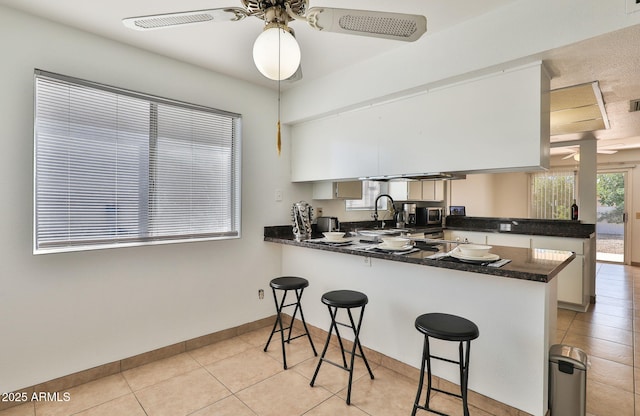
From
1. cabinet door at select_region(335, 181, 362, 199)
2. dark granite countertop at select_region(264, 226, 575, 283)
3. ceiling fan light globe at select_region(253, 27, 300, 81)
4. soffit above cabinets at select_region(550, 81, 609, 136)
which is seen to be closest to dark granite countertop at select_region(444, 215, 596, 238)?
soffit above cabinets at select_region(550, 81, 609, 136)

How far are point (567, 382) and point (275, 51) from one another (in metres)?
2.31

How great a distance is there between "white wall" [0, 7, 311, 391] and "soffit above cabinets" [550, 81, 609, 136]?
267 centimetres

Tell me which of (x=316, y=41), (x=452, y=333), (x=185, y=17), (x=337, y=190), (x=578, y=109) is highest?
(x=316, y=41)

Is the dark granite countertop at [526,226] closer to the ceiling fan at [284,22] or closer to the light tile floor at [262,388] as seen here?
the light tile floor at [262,388]

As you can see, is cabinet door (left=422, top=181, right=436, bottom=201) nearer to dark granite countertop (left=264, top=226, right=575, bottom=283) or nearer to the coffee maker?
the coffee maker

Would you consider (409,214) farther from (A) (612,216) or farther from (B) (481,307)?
(A) (612,216)

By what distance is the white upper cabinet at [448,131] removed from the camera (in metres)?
1.97

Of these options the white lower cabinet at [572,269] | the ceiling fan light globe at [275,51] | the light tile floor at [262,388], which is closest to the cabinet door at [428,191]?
the white lower cabinet at [572,269]

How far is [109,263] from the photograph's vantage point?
237 centimetres

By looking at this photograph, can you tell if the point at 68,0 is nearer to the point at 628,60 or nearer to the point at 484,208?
the point at 628,60

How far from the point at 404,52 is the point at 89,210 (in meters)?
2.59

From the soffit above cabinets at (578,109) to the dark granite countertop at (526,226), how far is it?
1198 mm

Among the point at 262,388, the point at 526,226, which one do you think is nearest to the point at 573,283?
the point at 526,226

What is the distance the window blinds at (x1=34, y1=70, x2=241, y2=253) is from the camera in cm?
211
